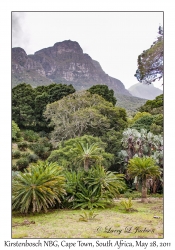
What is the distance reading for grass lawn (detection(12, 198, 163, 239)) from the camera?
278 inches

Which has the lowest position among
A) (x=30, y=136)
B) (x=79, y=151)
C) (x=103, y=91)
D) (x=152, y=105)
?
(x=79, y=151)

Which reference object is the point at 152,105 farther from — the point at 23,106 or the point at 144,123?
the point at 23,106

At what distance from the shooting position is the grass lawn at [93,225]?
707 centimetres

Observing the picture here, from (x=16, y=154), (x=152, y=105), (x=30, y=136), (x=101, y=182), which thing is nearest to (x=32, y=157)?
(x=16, y=154)

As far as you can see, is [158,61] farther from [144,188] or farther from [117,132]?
[144,188]

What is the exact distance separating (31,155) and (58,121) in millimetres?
3825

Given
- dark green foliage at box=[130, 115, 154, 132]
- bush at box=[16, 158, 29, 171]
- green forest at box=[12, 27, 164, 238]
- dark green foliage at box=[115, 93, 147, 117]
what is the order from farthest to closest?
dark green foliage at box=[115, 93, 147, 117] → dark green foliage at box=[130, 115, 154, 132] → bush at box=[16, 158, 29, 171] → green forest at box=[12, 27, 164, 238]

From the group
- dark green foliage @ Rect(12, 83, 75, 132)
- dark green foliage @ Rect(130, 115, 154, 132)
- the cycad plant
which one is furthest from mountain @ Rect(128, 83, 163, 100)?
the cycad plant

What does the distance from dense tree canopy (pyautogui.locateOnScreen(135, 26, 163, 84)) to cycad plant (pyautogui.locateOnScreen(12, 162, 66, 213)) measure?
995cm

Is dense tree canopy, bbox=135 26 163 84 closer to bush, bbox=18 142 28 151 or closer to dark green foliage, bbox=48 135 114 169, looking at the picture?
dark green foliage, bbox=48 135 114 169

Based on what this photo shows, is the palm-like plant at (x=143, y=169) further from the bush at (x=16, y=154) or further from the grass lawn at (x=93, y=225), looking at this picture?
the bush at (x=16, y=154)

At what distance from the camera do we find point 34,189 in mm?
9617

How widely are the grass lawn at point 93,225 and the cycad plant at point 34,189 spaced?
0.38 m

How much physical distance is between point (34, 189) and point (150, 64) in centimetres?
1328
